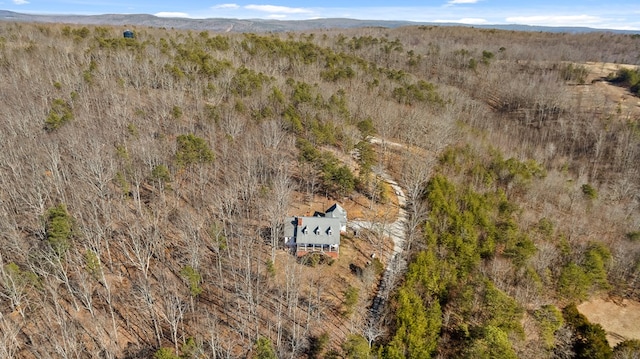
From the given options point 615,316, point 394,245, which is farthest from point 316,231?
point 615,316

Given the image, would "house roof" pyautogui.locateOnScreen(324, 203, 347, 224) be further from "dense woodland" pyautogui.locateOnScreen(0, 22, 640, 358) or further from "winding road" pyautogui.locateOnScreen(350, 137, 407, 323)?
"dense woodland" pyautogui.locateOnScreen(0, 22, 640, 358)

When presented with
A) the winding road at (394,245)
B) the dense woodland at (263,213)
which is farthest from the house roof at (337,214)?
the dense woodland at (263,213)

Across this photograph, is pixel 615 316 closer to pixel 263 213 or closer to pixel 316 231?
pixel 316 231

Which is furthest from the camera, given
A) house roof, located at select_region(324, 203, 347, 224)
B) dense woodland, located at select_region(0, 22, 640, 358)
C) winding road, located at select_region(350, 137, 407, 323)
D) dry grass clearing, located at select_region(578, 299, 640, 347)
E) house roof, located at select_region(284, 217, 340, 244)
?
house roof, located at select_region(324, 203, 347, 224)

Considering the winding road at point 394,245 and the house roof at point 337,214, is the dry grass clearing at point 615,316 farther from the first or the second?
the house roof at point 337,214

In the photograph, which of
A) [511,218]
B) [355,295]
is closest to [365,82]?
[511,218]

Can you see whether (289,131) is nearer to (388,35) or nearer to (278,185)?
(278,185)

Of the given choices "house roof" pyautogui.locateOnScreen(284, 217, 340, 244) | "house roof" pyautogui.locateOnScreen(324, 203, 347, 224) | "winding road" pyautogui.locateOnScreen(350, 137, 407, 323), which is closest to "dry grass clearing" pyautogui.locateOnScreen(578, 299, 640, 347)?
"winding road" pyautogui.locateOnScreen(350, 137, 407, 323)
